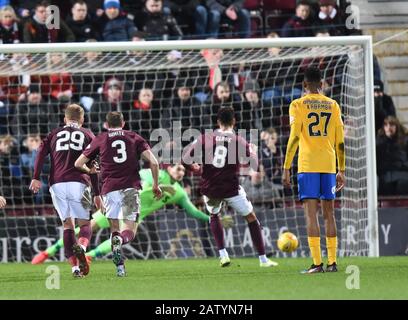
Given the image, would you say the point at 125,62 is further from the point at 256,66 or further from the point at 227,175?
the point at 227,175

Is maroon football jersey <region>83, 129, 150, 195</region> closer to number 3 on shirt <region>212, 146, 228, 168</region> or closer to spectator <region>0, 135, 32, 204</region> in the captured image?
number 3 on shirt <region>212, 146, 228, 168</region>

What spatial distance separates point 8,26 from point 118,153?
6.68m

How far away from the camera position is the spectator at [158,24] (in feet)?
59.6

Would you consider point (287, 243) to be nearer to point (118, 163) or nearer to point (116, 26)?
point (118, 163)

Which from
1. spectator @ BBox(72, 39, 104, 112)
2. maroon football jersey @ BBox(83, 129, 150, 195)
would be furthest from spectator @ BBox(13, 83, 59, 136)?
maroon football jersey @ BBox(83, 129, 150, 195)

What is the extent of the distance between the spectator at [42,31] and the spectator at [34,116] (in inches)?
47.2

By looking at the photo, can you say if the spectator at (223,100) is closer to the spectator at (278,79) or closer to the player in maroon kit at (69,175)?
the spectator at (278,79)

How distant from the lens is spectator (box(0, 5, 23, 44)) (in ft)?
57.9

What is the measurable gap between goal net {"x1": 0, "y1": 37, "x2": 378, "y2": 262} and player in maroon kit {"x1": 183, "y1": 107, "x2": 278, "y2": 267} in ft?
6.63

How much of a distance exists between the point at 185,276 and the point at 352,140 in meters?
4.71

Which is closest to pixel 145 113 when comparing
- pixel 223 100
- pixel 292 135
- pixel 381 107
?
pixel 223 100

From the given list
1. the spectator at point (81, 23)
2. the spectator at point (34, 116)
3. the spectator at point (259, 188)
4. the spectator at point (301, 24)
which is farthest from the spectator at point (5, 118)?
the spectator at point (301, 24)
